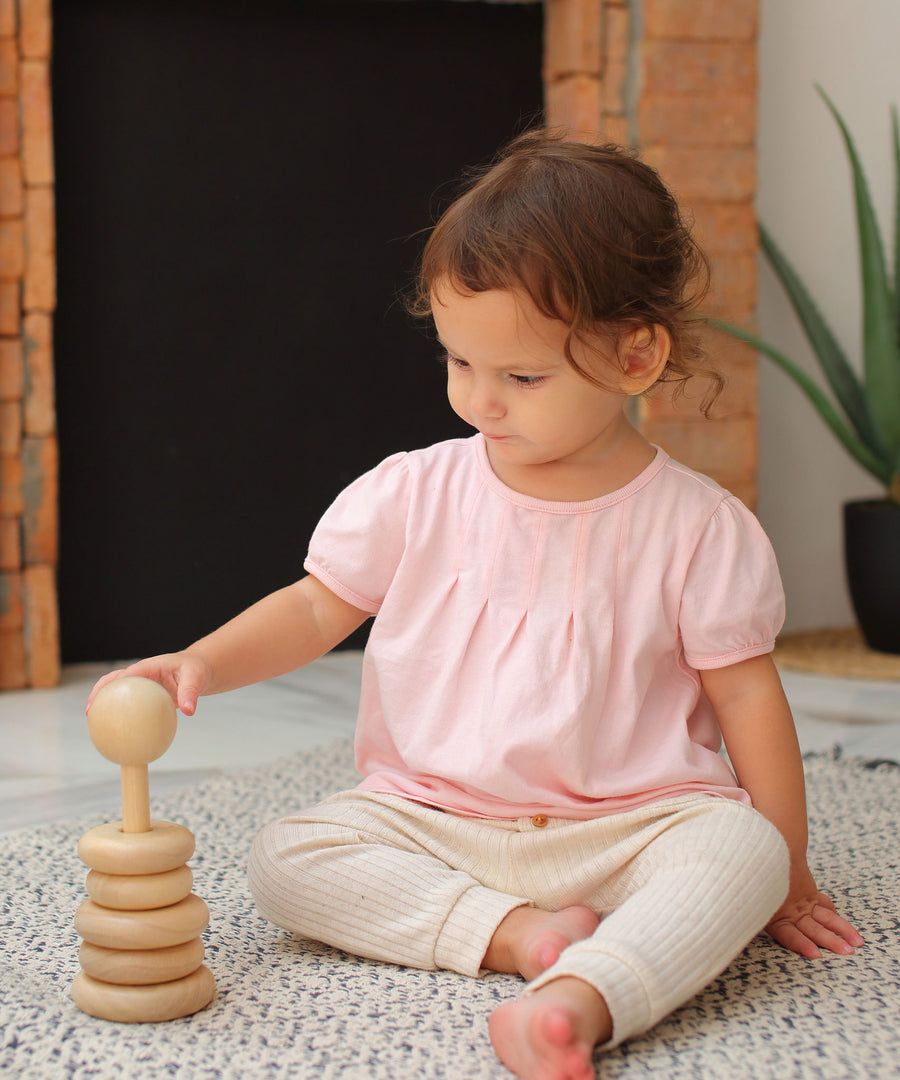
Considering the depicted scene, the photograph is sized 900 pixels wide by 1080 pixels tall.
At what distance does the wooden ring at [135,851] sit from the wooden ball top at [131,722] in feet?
0.16

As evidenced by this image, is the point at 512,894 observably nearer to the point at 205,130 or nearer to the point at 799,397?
the point at 205,130

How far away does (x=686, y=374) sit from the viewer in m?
1.06

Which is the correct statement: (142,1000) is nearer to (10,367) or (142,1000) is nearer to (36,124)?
(10,367)

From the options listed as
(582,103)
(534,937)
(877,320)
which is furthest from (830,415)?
(534,937)

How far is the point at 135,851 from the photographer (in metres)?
0.83

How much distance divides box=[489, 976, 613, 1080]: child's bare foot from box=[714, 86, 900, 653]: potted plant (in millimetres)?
1615

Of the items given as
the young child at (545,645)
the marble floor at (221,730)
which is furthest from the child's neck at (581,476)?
the marble floor at (221,730)

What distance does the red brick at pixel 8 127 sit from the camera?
1.99 meters

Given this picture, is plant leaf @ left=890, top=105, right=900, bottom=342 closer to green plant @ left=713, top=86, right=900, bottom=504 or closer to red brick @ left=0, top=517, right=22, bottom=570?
green plant @ left=713, top=86, right=900, bottom=504

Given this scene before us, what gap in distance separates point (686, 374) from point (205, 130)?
139cm

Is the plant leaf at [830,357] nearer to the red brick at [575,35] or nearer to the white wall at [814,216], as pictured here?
the white wall at [814,216]

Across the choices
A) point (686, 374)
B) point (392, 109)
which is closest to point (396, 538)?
point (686, 374)

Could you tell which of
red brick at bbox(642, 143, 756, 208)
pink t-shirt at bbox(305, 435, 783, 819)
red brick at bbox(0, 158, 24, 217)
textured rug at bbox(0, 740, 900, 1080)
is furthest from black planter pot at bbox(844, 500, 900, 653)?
red brick at bbox(0, 158, 24, 217)

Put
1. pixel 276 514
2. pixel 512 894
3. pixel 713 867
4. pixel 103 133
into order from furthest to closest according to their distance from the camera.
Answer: pixel 276 514 < pixel 103 133 < pixel 512 894 < pixel 713 867
